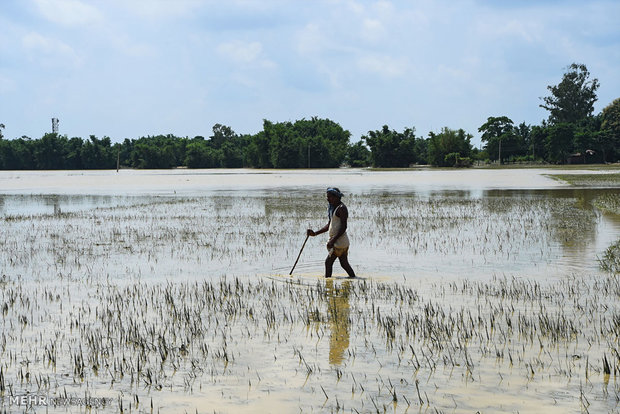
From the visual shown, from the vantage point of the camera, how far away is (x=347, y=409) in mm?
5297

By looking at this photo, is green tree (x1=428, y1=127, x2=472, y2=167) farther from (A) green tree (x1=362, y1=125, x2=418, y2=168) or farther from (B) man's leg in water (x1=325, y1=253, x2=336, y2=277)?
(B) man's leg in water (x1=325, y1=253, x2=336, y2=277)

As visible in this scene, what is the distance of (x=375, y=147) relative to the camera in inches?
4572

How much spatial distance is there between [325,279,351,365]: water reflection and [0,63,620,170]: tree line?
89170 millimetres

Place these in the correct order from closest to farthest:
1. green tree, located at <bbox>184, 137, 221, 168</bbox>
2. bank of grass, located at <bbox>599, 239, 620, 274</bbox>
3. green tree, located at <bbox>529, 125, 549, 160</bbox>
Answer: bank of grass, located at <bbox>599, 239, 620, 274</bbox> → green tree, located at <bbox>529, 125, 549, 160</bbox> → green tree, located at <bbox>184, 137, 221, 168</bbox>

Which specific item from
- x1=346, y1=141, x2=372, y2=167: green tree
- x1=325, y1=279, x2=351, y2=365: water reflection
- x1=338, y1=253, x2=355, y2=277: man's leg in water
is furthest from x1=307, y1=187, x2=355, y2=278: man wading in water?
x1=346, y1=141, x2=372, y2=167: green tree

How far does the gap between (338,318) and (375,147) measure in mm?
109108

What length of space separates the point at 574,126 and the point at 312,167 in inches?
1773

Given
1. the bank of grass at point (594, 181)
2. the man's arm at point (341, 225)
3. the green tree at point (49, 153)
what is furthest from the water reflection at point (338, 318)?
the green tree at point (49, 153)

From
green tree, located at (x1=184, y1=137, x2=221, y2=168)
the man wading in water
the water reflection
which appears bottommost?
the water reflection

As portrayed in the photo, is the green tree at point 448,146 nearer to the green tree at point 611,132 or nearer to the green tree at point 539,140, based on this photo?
the green tree at point 539,140

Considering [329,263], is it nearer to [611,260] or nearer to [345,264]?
[345,264]

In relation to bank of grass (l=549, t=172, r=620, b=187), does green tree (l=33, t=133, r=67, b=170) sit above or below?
above

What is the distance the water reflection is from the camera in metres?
6.81

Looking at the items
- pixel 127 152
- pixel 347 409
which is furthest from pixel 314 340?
pixel 127 152
